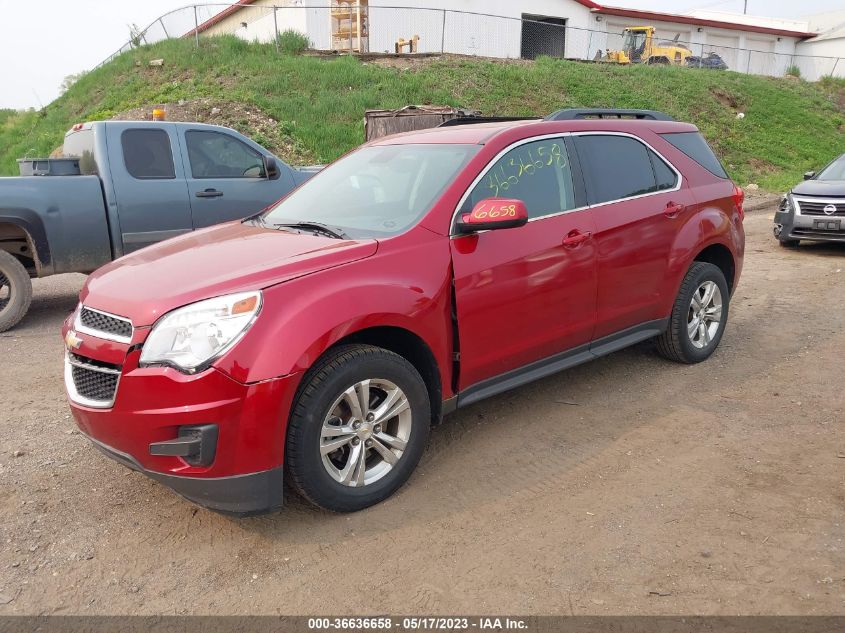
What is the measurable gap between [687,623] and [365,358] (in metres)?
1.66

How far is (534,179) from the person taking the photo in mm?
4141

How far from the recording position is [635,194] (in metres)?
4.66

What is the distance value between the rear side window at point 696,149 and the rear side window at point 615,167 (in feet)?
1.24

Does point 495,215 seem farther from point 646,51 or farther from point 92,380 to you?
point 646,51

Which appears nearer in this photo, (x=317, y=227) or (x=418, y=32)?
(x=317, y=227)

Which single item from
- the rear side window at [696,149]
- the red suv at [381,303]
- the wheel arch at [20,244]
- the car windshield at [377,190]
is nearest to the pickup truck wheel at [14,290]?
the wheel arch at [20,244]

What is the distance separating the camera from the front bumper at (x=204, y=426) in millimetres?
2836

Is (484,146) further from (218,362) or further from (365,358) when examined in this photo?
(218,362)

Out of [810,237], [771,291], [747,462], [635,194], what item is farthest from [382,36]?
[747,462]

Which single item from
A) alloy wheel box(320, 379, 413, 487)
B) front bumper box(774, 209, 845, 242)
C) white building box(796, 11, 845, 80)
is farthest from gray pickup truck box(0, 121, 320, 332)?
white building box(796, 11, 845, 80)

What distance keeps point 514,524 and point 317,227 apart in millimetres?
1859

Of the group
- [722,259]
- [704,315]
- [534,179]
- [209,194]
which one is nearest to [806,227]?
[722,259]

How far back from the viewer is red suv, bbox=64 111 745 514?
2.91 meters

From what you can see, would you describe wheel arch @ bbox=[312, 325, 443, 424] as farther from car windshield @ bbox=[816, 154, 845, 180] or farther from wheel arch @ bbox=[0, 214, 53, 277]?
car windshield @ bbox=[816, 154, 845, 180]
